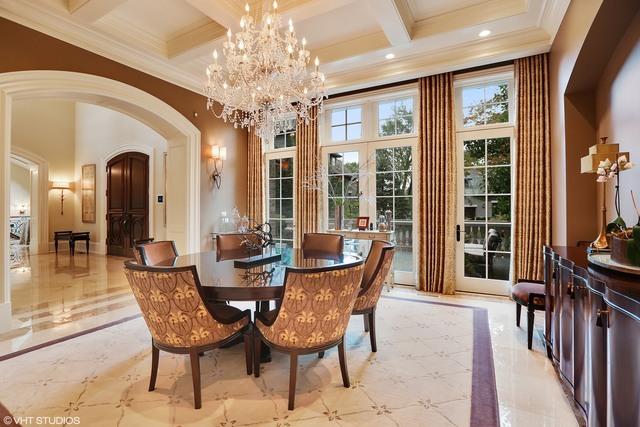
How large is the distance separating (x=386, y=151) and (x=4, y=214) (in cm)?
472

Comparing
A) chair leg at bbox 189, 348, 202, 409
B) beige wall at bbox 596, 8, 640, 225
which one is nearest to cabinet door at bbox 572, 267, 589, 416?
beige wall at bbox 596, 8, 640, 225

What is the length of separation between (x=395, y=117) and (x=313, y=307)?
3960 mm

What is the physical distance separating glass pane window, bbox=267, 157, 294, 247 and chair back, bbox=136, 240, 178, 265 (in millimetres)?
2859

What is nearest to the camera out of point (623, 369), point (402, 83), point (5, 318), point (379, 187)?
point (623, 369)

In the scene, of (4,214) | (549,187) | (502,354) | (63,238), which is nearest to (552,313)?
(502,354)

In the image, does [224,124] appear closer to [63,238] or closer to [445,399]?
[445,399]

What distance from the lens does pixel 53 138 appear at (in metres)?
8.61

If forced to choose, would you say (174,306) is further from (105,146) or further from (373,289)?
(105,146)

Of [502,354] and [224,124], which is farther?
[224,124]

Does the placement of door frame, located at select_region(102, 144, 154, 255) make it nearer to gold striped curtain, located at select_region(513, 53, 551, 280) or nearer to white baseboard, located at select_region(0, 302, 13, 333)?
white baseboard, located at select_region(0, 302, 13, 333)

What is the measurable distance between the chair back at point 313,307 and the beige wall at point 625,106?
7.34 ft

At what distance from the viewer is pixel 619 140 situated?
265 cm

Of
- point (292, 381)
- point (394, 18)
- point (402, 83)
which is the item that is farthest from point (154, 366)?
point (402, 83)

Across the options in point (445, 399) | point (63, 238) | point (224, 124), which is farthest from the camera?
point (63, 238)
